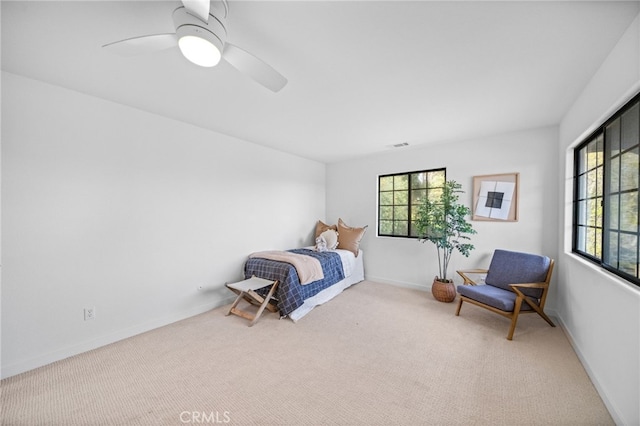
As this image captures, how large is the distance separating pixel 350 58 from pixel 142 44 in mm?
1290

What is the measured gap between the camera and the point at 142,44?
133 cm

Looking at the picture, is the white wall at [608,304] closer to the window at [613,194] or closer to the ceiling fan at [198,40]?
the window at [613,194]

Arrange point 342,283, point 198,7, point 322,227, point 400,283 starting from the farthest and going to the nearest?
point 322,227 < point 400,283 < point 342,283 < point 198,7

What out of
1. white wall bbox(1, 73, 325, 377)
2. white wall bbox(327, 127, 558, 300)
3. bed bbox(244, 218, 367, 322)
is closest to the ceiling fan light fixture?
white wall bbox(1, 73, 325, 377)

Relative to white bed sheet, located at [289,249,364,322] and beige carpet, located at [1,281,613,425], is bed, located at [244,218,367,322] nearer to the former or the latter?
white bed sheet, located at [289,249,364,322]

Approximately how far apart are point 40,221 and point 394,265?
4.50m

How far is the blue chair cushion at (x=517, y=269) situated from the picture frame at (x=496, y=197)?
56 centimetres

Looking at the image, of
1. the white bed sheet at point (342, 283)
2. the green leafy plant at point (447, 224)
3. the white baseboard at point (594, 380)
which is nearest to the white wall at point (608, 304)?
the white baseboard at point (594, 380)

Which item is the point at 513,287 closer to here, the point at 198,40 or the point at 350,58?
the point at 350,58

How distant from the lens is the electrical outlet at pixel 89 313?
88.7 inches

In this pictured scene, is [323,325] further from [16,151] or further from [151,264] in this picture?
[16,151]

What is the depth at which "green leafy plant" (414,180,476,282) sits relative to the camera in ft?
11.2

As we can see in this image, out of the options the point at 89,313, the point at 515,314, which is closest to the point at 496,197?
the point at 515,314

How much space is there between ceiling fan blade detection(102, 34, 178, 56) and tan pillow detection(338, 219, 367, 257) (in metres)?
3.71
